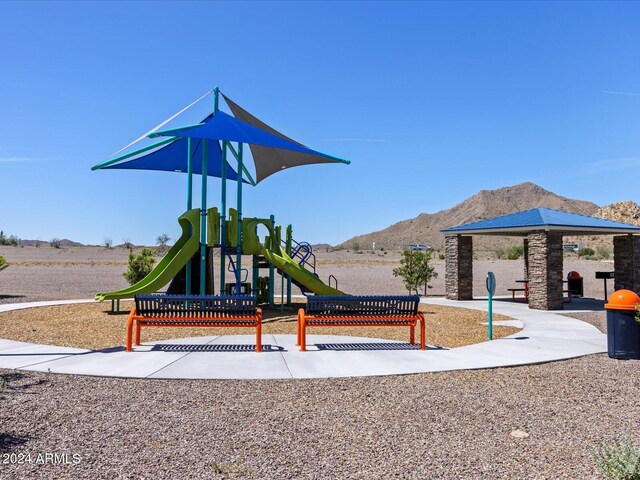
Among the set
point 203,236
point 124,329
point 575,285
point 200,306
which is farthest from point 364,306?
point 575,285

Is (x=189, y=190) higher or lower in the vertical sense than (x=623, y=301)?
higher

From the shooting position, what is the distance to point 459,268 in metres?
20.3

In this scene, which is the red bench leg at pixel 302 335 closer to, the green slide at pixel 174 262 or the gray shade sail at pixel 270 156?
the green slide at pixel 174 262

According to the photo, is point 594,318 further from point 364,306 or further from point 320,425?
point 320,425

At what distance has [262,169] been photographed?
20.0 meters

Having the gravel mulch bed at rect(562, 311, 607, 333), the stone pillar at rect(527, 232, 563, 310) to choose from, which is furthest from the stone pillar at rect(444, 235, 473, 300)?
the gravel mulch bed at rect(562, 311, 607, 333)

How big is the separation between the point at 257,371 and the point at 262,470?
3362 mm

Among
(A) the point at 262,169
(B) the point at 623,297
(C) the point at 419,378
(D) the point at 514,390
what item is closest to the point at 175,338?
(C) the point at 419,378

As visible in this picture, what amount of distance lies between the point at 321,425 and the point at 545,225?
13.5 meters

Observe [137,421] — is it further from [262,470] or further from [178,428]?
[262,470]

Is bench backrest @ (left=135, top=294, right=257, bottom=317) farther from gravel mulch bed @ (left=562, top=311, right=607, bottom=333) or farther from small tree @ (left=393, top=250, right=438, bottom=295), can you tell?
small tree @ (left=393, top=250, right=438, bottom=295)

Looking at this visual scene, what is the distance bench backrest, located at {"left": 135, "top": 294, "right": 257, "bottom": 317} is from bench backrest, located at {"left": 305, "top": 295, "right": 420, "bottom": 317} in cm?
121

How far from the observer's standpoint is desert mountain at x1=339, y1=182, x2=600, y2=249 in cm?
16025

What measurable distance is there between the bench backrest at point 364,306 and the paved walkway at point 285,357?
57 cm
